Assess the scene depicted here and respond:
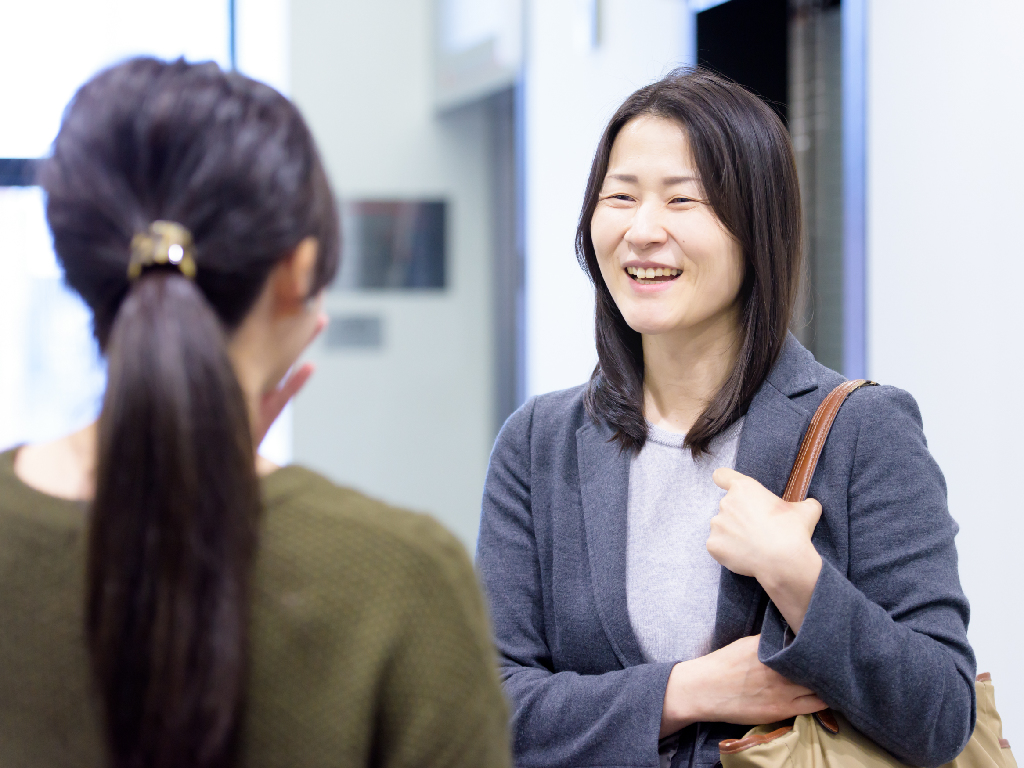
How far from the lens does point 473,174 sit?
3984mm

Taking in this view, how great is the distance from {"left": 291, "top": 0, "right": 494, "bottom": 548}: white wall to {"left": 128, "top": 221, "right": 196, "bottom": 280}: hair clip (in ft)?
10.0

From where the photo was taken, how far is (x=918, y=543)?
4.09 feet

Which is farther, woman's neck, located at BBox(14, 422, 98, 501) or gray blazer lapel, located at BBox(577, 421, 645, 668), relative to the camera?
gray blazer lapel, located at BBox(577, 421, 645, 668)

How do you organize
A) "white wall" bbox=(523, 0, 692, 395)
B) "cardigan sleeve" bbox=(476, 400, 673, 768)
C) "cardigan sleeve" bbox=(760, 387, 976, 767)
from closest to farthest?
"cardigan sleeve" bbox=(760, 387, 976, 767), "cardigan sleeve" bbox=(476, 400, 673, 768), "white wall" bbox=(523, 0, 692, 395)

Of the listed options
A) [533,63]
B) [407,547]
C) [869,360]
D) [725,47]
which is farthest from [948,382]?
[533,63]

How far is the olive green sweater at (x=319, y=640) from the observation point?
728mm

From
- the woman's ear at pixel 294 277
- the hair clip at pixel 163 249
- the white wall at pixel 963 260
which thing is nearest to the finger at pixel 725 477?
the woman's ear at pixel 294 277

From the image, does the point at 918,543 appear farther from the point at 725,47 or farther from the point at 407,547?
the point at 725,47

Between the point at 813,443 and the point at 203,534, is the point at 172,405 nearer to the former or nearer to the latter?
the point at 203,534

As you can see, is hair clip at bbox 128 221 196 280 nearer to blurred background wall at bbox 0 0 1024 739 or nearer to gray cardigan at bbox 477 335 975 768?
gray cardigan at bbox 477 335 975 768

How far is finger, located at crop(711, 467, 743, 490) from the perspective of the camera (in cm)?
131

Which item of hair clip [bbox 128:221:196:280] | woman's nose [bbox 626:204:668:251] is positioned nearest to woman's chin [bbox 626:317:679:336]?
woman's nose [bbox 626:204:668:251]

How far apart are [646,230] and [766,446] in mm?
361

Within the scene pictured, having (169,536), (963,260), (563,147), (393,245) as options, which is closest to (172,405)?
(169,536)
